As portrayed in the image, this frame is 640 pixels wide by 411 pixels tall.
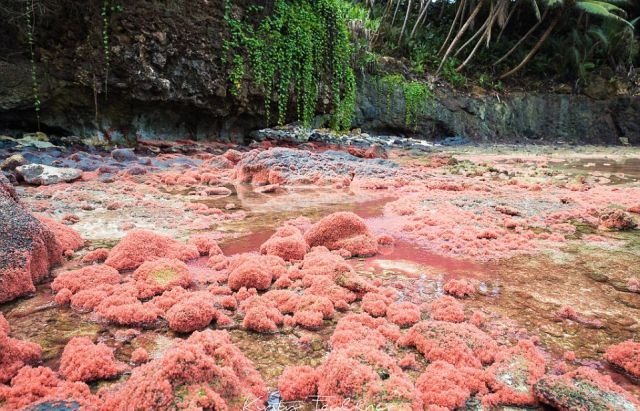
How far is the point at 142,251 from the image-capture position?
3244mm

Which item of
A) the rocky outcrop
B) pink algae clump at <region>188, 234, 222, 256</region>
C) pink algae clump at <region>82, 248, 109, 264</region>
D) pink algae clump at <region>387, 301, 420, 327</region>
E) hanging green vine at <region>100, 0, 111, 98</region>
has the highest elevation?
hanging green vine at <region>100, 0, 111, 98</region>

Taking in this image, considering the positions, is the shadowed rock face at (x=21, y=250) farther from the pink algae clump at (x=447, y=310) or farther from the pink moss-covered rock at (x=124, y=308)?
the pink algae clump at (x=447, y=310)

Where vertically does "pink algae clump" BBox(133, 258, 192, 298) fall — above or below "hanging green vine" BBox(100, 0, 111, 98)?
below

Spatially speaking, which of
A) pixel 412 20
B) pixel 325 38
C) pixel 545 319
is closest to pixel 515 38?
pixel 412 20

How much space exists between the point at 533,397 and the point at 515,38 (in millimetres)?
23847

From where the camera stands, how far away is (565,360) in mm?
2125

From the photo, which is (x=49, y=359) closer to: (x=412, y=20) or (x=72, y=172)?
(x=72, y=172)

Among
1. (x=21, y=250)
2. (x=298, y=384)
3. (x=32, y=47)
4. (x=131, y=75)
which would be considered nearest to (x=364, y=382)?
(x=298, y=384)

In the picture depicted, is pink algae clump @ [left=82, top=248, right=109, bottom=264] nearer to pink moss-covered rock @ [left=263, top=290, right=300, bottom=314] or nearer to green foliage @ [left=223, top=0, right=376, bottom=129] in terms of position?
pink moss-covered rock @ [left=263, top=290, right=300, bottom=314]

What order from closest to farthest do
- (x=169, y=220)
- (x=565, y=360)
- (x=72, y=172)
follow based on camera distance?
(x=565, y=360) → (x=169, y=220) → (x=72, y=172)

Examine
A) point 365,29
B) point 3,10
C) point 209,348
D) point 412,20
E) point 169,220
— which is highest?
point 412,20

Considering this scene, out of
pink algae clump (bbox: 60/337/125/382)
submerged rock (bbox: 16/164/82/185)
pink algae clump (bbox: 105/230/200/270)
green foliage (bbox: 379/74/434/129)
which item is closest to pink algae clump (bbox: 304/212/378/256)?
pink algae clump (bbox: 105/230/200/270)

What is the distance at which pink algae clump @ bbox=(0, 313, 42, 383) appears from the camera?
1855 mm

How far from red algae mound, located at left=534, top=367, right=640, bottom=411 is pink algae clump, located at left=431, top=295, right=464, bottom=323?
0.64 meters
